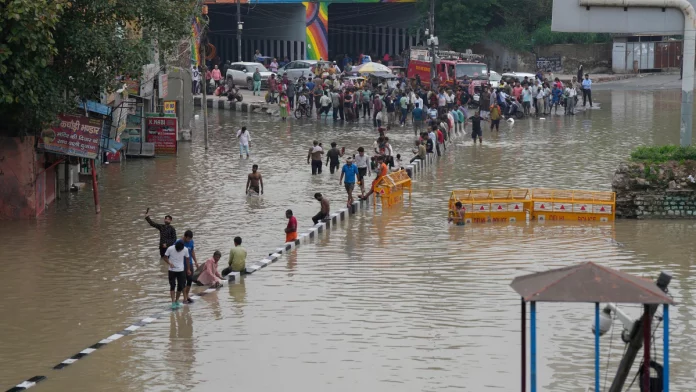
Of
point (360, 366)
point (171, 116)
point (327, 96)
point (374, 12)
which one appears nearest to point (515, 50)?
point (374, 12)

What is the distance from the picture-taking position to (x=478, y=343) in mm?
15594

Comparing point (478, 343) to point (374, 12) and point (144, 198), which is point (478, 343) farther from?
point (374, 12)

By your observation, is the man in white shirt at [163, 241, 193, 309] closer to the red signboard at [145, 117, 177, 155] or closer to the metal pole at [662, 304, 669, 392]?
the metal pole at [662, 304, 669, 392]

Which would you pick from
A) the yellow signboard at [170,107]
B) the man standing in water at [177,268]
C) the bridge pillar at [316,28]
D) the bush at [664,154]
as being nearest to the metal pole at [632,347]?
the man standing in water at [177,268]

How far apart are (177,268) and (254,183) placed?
981cm

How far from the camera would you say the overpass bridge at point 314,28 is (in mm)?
61906

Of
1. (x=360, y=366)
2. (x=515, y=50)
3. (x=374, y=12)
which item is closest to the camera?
(x=360, y=366)

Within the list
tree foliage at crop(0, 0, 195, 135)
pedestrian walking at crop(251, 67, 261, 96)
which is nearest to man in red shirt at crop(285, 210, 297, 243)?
tree foliage at crop(0, 0, 195, 135)

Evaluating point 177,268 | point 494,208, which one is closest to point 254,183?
point 494,208

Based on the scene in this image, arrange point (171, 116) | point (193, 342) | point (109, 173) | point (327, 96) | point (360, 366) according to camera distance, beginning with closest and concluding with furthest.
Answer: point (360, 366), point (193, 342), point (109, 173), point (171, 116), point (327, 96)

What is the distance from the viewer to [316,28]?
62.0 meters

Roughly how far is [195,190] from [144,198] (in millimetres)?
1414

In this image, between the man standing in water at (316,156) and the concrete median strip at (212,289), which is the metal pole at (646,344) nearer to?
the concrete median strip at (212,289)

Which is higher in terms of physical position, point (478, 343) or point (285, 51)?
point (285, 51)
